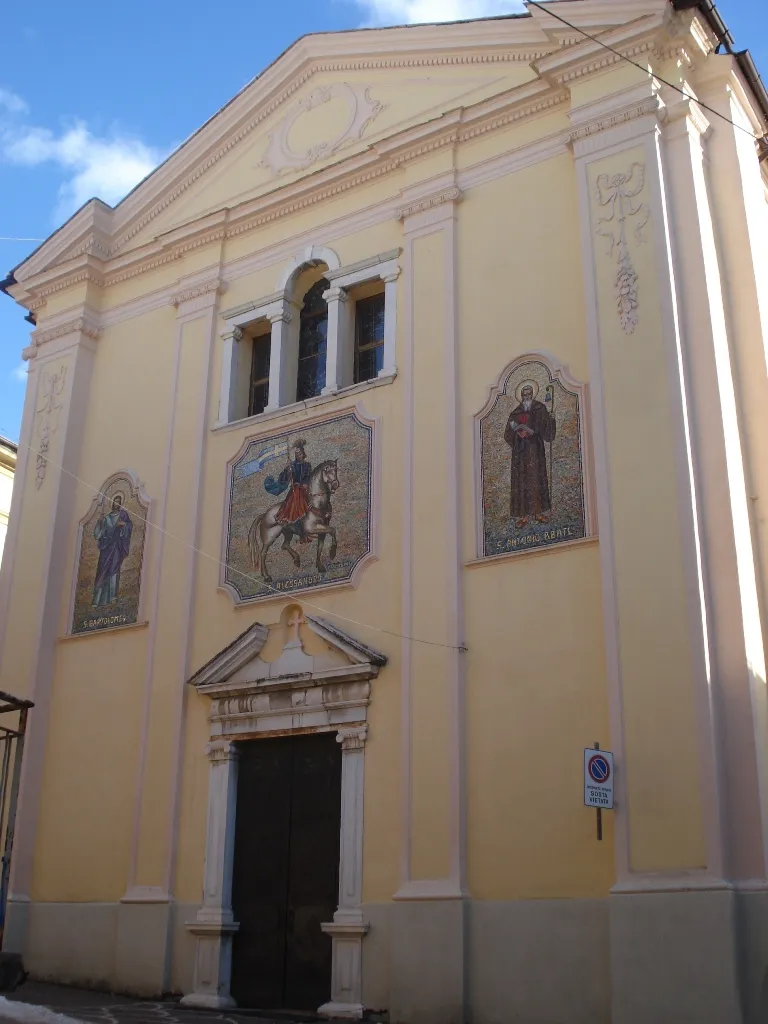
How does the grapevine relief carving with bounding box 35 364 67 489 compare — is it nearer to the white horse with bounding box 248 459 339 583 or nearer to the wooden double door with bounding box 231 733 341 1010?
the white horse with bounding box 248 459 339 583

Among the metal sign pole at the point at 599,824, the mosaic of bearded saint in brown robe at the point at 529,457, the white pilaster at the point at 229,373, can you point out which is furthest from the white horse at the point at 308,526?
the metal sign pole at the point at 599,824

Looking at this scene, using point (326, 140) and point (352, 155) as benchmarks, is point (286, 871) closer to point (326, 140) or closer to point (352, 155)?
point (352, 155)

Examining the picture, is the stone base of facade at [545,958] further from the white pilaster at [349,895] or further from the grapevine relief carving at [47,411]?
the grapevine relief carving at [47,411]

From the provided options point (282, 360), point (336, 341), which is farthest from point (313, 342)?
point (336, 341)

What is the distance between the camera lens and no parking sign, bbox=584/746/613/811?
360 inches

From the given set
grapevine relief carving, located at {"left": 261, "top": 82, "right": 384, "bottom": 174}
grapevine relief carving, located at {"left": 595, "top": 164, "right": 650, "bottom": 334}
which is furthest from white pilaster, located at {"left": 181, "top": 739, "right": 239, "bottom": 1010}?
grapevine relief carving, located at {"left": 261, "top": 82, "right": 384, "bottom": 174}

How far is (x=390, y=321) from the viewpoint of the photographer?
41.7 feet

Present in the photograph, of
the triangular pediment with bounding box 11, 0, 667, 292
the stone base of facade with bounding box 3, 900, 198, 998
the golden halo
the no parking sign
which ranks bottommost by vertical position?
the stone base of facade with bounding box 3, 900, 198, 998

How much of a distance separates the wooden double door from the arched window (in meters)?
4.19

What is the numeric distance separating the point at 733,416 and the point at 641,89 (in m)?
3.49

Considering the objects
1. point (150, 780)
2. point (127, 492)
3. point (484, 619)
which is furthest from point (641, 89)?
point (150, 780)

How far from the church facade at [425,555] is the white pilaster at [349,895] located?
0.04 m

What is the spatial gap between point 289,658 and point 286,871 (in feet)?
6.97

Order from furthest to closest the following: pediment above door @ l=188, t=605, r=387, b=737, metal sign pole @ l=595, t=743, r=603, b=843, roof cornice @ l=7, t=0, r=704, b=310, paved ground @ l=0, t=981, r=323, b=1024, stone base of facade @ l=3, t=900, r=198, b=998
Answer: roof cornice @ l=7, t=0, r=704, b=310, stone base of facade @ l=3, t=900, r=198, b=998, pediment above door @ l=188, t=605, r=387, b=737, paved ground @ l=0, t=981, r=323, b=1024, metal sign pole @ l=595, t=743, r=603, b=843
